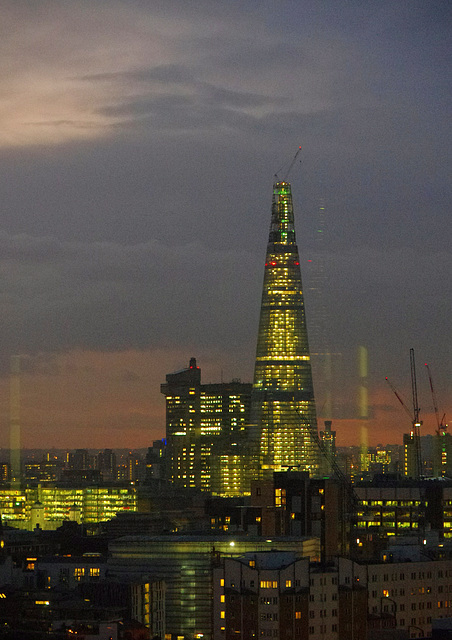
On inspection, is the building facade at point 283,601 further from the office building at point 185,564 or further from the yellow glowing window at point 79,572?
the yellow glowing window at point 79,572

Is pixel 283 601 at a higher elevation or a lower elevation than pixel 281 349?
lower

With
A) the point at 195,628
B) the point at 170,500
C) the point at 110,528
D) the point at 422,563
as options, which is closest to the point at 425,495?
the point at 110,528

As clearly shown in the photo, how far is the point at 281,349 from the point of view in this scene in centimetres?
17462

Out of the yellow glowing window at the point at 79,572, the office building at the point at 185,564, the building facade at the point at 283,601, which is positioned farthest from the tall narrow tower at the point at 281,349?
the building facade at the point at 283,601

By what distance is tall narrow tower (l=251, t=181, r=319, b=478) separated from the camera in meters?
173

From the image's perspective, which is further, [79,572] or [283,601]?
[79,572]

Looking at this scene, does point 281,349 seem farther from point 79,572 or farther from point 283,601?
point 283,601

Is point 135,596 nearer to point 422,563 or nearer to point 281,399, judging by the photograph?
point 422,563

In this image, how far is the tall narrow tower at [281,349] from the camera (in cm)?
17312

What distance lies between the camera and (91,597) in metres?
61.5

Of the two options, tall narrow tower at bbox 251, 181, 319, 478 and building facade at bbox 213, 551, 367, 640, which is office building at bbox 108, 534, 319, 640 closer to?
building facade at bbox 213, 551, 367, 640

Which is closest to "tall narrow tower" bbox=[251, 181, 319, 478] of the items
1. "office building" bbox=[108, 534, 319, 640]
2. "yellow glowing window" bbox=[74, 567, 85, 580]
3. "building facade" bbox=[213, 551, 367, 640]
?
"office building" bbox=[108, 534, 319, 640]

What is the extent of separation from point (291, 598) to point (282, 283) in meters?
116

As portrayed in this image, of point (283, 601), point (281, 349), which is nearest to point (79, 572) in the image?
point (283, 601)
